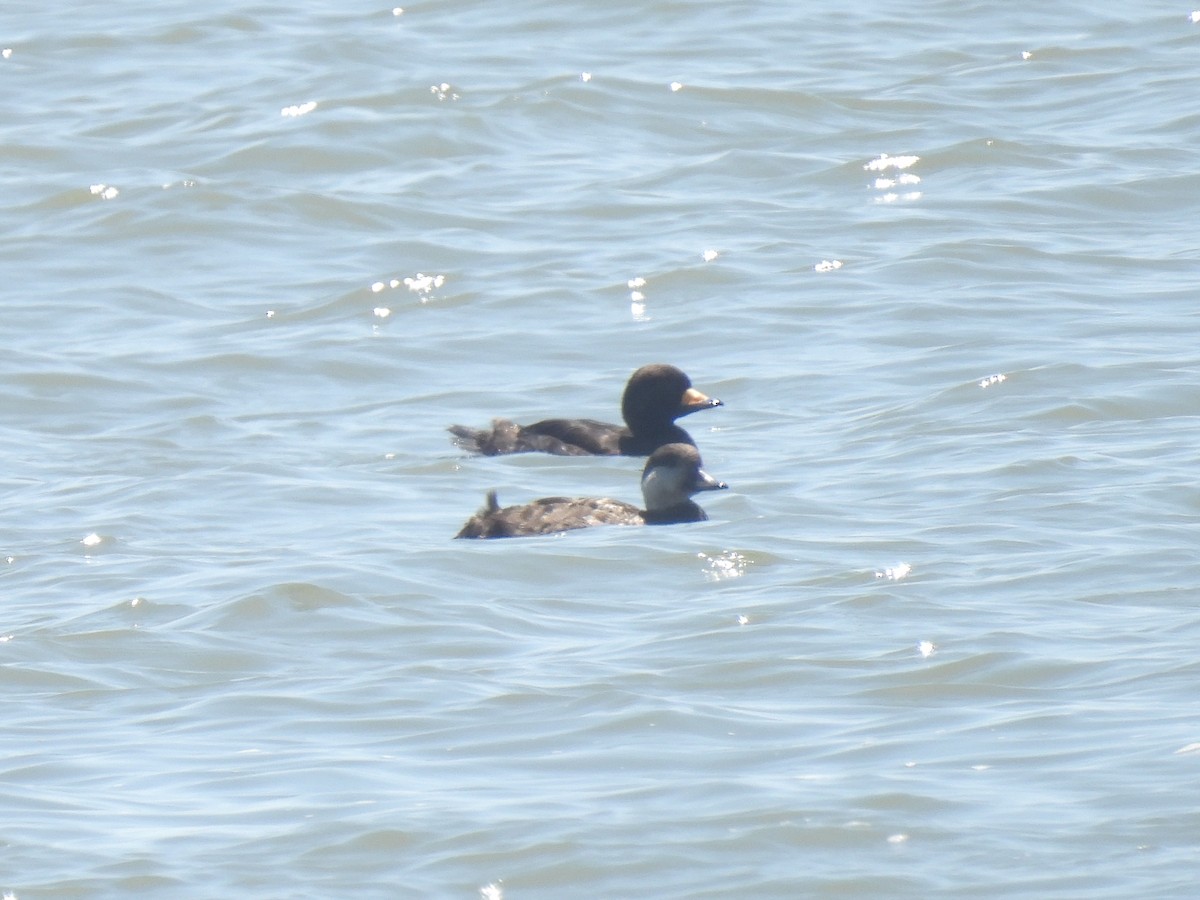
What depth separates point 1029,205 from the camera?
1683cm

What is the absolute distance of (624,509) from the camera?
A: 10961 millimetres

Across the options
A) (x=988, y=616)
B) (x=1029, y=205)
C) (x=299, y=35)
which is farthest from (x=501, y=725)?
(x=299, y=35)

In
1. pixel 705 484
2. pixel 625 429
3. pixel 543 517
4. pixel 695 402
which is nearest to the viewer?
pixel 543 517

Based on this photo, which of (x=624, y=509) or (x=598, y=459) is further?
(x=598, y=459)

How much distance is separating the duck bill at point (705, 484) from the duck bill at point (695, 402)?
5.00 feet

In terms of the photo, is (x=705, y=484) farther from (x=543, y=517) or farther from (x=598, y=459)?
(x=598, y=459)

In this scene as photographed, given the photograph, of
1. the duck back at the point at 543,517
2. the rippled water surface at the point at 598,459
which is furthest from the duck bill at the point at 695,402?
the duck back at the point at 543,517

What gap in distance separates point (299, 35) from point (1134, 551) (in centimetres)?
1458

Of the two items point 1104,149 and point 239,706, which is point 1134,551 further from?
point 1104,149

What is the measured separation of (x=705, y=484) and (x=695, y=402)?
1.82 meters

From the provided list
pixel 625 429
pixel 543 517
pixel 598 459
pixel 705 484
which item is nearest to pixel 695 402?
pixel 625 429

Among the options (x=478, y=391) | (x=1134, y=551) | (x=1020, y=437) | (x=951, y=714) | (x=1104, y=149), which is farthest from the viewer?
(x=1104, y=149)

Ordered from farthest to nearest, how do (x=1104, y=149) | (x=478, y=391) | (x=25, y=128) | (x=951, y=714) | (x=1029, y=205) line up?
(x=25, y=128) < (x=1104, y=149) < (x=1029, y=205) < (x=478, y=391) < (x=951, y=714)

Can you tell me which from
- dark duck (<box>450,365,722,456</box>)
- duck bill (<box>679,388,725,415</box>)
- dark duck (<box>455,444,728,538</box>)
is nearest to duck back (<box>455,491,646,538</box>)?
dark duck (<box>455,444,728,538</box>)
